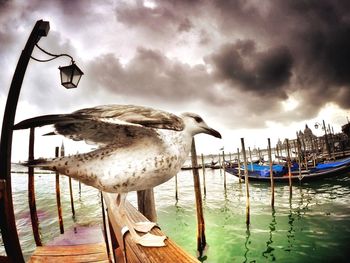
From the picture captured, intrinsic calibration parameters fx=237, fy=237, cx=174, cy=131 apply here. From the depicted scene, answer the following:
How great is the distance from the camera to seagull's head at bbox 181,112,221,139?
105 inches

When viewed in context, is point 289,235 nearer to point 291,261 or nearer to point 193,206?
point 291,261

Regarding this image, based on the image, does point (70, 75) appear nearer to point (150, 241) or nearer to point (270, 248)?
point (150, 241)

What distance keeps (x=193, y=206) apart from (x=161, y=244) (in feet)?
47.3

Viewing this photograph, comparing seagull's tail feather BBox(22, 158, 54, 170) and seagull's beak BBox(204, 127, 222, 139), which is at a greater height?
seagull's beak BBox(204, 127, 222, 139)

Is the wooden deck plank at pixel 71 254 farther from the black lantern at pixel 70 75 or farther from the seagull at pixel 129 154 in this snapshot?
the black lantern at pixel 70 75

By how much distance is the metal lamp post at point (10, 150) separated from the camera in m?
Result: 1.93

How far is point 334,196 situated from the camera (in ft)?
50.4

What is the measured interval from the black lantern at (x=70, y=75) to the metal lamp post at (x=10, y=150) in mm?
1062

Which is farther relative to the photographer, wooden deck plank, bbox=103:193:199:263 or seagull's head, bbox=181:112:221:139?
seagull's head, bbox=181:112:221:139

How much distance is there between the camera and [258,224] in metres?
11.1

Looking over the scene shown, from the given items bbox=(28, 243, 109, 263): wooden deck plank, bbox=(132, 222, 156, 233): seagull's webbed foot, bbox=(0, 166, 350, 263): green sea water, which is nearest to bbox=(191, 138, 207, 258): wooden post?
bbox=(0, 166, 350, 263): green sea water

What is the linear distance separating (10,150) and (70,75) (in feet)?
7.15

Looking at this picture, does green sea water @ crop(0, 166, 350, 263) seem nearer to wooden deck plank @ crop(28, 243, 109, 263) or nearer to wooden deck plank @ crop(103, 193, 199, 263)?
wooden deck plank @ crop(28, 243, 109, 263)

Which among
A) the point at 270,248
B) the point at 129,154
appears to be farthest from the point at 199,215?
the point at 129,154
